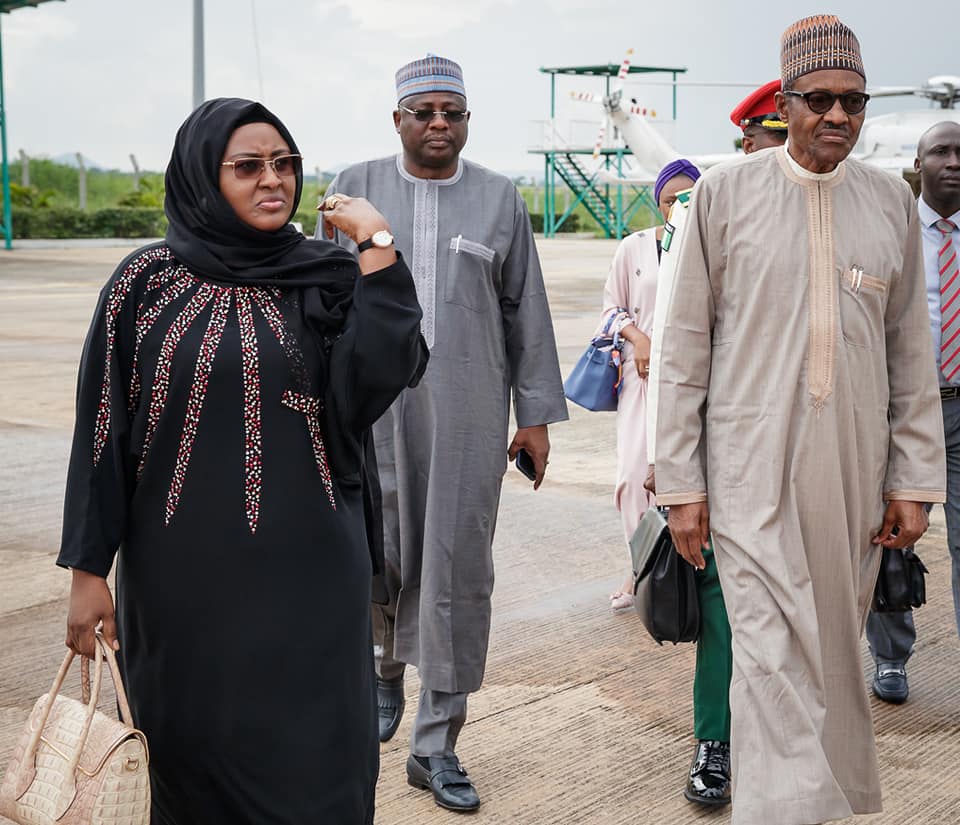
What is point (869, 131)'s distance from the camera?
36156 millimetres

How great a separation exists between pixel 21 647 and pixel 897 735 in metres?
3.34

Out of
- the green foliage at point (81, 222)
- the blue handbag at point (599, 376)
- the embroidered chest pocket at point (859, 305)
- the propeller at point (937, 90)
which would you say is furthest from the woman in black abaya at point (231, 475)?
the green foliage at point (81, 222)

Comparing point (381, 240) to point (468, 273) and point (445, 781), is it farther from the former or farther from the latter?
point (445, 781)

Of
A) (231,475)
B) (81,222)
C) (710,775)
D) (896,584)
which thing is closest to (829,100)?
(896,584)

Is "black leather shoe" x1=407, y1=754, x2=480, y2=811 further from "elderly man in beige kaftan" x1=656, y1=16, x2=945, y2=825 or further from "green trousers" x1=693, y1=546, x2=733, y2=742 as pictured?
"elderly man in beige kaftan" x1=656, y1=16, x2=945, y2=825

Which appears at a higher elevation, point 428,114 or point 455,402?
point 428,114

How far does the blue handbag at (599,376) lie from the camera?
5902 millimetres

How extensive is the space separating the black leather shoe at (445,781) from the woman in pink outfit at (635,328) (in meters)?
1.95

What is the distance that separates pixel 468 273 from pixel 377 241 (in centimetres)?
122

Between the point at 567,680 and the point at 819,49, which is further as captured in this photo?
the point at 567,680

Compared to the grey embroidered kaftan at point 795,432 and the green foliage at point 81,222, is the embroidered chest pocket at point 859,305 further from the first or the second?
the green foliage at point 81,222

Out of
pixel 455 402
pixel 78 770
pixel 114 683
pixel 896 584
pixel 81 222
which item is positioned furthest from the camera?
pixel 81 222

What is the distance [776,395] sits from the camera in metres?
3.46

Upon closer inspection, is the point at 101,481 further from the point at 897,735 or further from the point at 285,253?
the point at 897,735
